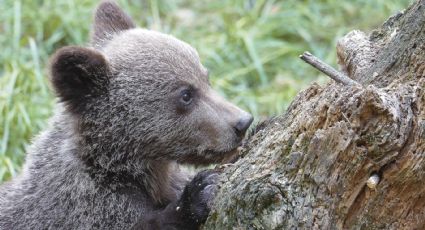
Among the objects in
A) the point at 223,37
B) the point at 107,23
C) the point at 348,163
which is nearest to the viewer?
the point at 348,163

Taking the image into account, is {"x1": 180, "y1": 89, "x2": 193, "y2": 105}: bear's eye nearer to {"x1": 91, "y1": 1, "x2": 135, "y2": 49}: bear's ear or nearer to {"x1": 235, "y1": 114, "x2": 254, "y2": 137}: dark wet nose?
{"x1": 235, "y1": 114, "x2": 254, "y2": 137}: dark wet nose

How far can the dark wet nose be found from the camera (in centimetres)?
518

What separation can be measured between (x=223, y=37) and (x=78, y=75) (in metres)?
5.72

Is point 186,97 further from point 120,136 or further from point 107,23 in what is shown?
point 107,23

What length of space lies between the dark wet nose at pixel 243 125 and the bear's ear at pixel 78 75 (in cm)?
96

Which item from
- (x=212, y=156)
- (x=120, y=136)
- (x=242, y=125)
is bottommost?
(x=120, y=136)

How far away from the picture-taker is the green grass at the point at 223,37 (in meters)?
9.23

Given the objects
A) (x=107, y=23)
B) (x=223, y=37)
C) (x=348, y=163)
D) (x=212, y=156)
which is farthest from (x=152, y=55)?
Answer: (x=223, y=37)

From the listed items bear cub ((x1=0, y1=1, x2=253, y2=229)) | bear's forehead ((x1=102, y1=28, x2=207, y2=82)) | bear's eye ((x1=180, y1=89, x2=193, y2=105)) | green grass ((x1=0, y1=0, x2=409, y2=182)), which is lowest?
bear cub ((x1=0, y1=1, x2=253, y2=229))

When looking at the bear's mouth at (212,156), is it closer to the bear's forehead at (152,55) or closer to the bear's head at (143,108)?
the bear's head at (143,108)

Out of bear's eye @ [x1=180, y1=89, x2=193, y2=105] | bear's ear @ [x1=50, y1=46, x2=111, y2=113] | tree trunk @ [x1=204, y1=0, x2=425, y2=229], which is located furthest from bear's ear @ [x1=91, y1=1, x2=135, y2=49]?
tree trunk @ [x1=204, y1=0, x2=425, y2=229]

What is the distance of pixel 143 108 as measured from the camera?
5.34 m

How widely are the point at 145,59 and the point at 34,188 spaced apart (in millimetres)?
1213

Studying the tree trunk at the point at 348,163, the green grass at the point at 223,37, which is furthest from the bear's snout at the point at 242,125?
the green grass at the point at 223,37
